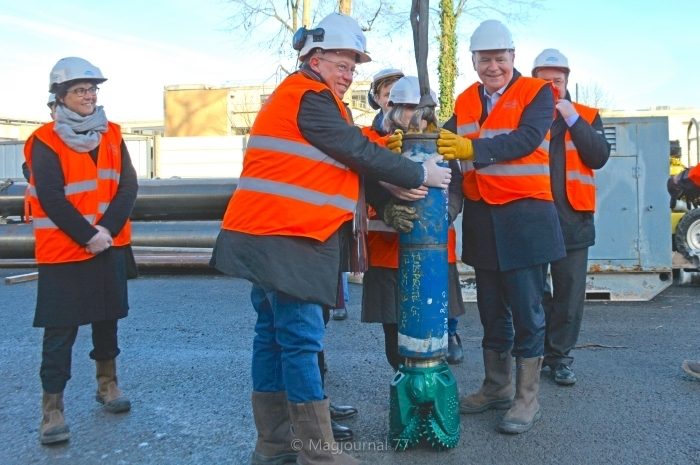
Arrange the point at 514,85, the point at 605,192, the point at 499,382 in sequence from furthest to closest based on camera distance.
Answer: the point at 605,192
the point at 499,382
the point at 514,85

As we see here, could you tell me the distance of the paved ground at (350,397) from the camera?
10.7 ft

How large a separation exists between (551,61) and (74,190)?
2.93 m

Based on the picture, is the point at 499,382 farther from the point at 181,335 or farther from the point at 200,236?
the point at 200,236

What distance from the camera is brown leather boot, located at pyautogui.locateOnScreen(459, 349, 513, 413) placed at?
3.78 metres

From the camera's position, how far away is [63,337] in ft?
11.7

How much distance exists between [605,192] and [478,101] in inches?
148

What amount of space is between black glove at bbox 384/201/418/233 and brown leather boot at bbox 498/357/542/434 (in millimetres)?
996

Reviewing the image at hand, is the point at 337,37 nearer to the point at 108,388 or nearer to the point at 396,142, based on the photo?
the point at 396,142

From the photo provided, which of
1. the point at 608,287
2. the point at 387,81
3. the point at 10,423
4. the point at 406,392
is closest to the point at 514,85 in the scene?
the point at 387,81

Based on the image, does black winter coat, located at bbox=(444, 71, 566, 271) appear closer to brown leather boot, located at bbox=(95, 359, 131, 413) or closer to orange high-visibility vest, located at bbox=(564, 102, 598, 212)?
orange high-visibility vest, located at bbox=(564, 102, 598, 212)

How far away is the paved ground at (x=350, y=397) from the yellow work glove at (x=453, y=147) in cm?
138

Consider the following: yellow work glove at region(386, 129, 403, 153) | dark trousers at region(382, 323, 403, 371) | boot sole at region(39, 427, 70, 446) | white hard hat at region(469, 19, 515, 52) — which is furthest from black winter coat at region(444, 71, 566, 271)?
boot sole at region(39, 427, 70, 446)

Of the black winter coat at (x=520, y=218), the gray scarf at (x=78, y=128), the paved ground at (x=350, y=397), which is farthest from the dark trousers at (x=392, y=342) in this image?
the gray scarf at (x=78, y=128)

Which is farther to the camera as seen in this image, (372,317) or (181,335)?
(181,335)
